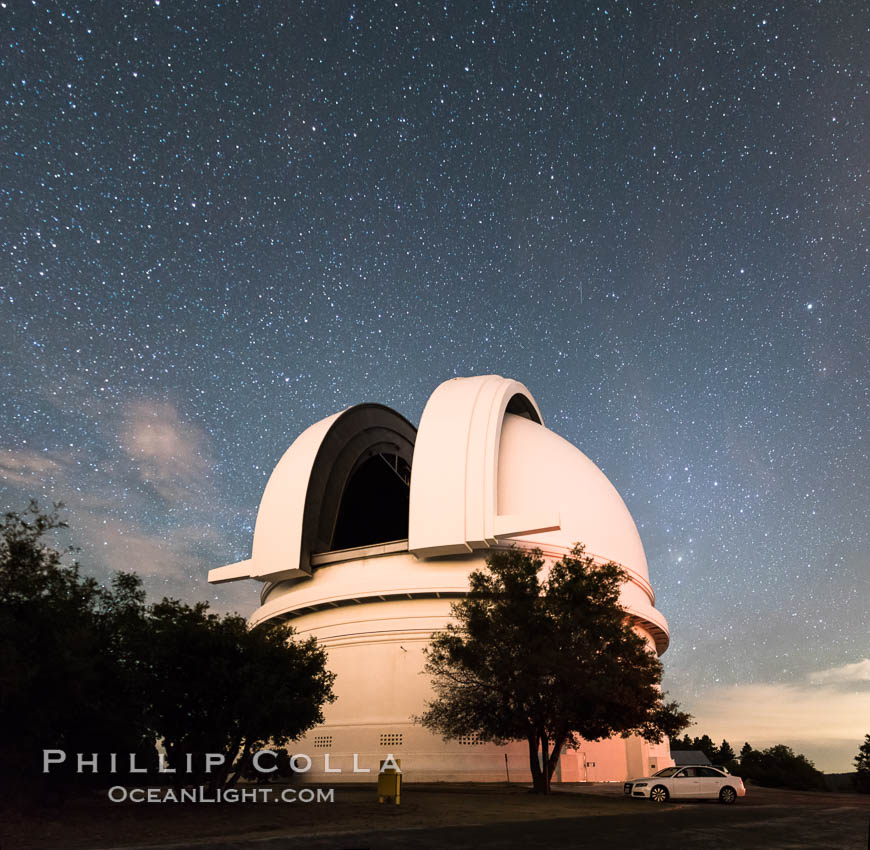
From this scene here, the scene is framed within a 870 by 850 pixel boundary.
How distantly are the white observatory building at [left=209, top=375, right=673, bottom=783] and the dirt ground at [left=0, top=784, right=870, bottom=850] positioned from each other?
314 inches

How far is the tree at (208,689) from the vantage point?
13117 millimetres

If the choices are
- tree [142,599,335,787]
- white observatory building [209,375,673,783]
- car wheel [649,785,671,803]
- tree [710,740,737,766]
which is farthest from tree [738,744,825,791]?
tree [142,599,335,787]

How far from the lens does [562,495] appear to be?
88.1 feet

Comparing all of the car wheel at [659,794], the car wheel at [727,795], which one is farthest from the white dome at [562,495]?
A: the car wheel at [727,795]

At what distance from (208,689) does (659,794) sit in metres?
11.5

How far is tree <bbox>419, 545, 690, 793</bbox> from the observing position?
1689 cm

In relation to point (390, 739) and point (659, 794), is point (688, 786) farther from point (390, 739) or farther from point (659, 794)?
point (390, 739)

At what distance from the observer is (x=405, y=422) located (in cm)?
3356

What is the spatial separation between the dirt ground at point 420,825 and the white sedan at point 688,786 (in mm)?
2139

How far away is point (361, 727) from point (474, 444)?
1009cm

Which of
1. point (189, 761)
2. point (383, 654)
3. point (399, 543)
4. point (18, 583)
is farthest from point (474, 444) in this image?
point (18, 583)

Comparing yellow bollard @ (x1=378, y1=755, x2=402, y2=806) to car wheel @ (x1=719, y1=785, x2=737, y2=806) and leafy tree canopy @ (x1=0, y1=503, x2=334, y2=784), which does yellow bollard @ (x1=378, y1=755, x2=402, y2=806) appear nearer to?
leafy tree canopy @ (x1=0, y1=503, x2=334, y2=784)

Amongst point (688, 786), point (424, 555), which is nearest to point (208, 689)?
point (424, 555)

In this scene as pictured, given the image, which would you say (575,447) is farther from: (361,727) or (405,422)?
(361,727)
